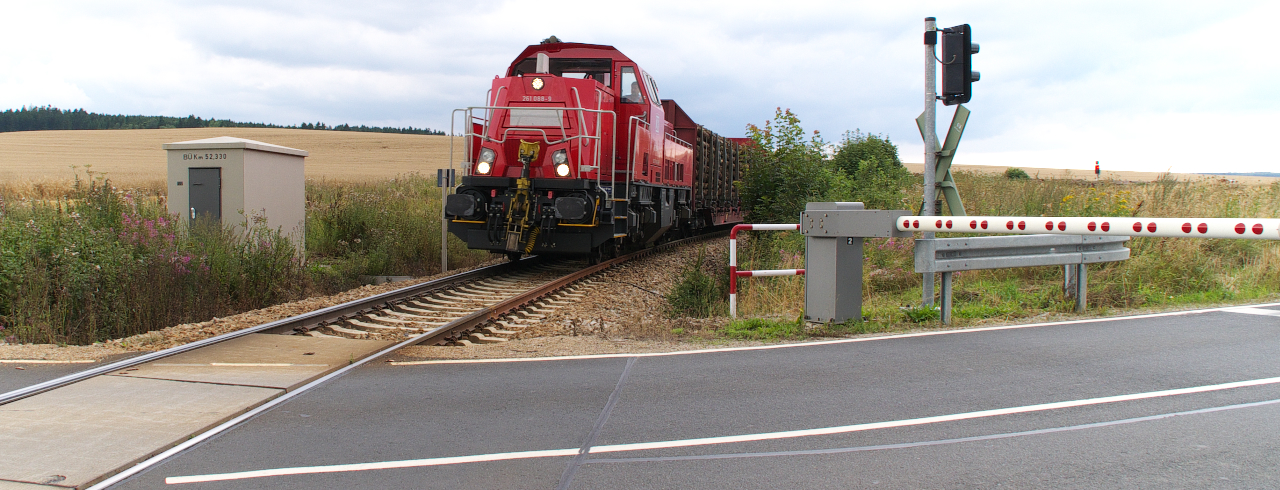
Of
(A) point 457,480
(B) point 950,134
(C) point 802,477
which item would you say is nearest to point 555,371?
(A) point 457,480

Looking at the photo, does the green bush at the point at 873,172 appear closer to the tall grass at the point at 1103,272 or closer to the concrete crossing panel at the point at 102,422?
the tall grass at the point at 1103,272

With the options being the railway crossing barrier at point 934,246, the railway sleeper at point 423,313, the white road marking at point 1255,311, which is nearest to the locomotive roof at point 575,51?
the railway sleeper at point 423,313

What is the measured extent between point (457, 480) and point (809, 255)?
165 inches

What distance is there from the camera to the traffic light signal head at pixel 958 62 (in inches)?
286

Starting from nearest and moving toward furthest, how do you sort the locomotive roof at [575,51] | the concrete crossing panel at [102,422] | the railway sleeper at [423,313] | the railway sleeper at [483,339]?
the concrete crossing panel at [102,422] → the railway sleeper at [483,339] → the railway sleeper at [423,313] → the locomotive roof at [575,51]

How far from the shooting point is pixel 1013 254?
7.35 meters

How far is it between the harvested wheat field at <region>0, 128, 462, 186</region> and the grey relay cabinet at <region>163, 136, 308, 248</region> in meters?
22.8

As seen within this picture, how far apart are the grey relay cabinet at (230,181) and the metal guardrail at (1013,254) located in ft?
28.9

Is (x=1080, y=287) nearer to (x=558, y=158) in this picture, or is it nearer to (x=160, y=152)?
(x=558, y=158)

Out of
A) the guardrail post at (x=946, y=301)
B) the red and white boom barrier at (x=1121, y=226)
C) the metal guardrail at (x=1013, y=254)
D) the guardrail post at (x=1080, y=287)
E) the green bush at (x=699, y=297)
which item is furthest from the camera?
the green bush at (x=699, y=297)

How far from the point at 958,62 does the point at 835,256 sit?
2523 mm

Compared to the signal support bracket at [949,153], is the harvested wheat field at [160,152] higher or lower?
higher

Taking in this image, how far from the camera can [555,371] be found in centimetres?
527

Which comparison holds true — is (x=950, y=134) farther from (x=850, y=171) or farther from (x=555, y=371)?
(x=850, y=171)
